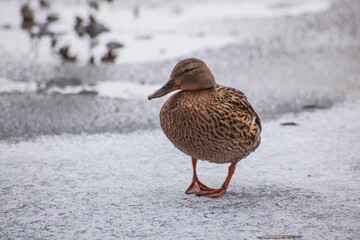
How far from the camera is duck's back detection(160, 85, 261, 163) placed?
2.95 m

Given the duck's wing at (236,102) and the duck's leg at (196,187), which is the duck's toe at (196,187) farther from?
the duck's wing at (236,102)

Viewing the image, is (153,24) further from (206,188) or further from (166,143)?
(206,188)

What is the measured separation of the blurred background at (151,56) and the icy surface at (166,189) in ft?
1.72

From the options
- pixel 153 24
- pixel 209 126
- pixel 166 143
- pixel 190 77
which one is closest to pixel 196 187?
pixel 209 126

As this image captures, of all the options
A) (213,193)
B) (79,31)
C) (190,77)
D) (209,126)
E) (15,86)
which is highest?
(79,31)

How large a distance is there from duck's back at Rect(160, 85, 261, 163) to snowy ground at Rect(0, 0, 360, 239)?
36cm

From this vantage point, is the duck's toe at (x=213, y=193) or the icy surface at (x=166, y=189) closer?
the icy surface at (x=166, y=189)

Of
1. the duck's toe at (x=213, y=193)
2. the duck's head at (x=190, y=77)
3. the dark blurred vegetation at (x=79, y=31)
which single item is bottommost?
the duck's toe at (x=213, y=193)

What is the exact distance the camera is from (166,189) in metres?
3.30

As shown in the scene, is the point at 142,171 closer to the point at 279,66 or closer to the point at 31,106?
the point at 31,106

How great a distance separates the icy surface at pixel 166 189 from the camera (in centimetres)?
270

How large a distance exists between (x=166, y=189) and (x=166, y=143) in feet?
3.46

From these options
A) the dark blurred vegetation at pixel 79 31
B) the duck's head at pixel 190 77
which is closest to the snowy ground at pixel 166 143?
the dark blurred vegetation at pixel 79 31

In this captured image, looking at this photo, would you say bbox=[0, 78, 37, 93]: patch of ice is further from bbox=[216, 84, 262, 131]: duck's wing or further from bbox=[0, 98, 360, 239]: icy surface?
bbox=[216, 84, 262, 131]: duck's wing
